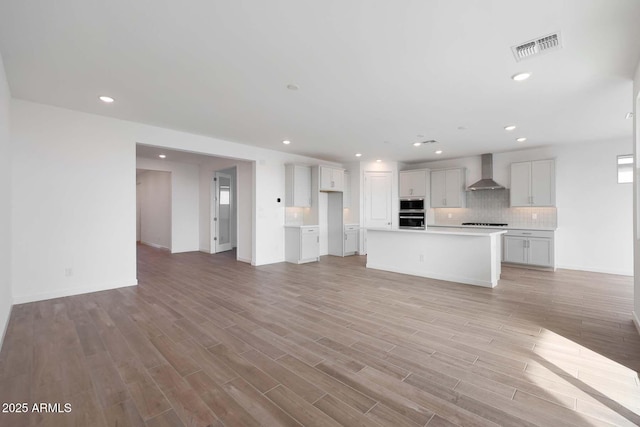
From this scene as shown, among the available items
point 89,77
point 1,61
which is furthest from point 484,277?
point 1,61

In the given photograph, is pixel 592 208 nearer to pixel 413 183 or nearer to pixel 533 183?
pixel 533 183

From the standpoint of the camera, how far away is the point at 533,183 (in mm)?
6480

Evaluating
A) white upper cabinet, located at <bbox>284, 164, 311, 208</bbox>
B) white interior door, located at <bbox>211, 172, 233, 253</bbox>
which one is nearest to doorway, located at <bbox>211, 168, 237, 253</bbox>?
white interior door, located at <bbox>211, 172, 233, 253</bbox>

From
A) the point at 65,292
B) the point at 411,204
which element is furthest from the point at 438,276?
the point at 65,292

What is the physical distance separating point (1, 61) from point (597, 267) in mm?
9985

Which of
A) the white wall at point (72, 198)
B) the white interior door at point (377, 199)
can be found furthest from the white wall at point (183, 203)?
the white interior door at point (377, 199)

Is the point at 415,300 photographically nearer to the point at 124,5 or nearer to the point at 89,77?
the point at 124,5

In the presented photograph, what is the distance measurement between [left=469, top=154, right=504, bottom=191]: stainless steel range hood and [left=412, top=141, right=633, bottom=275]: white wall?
0.85m

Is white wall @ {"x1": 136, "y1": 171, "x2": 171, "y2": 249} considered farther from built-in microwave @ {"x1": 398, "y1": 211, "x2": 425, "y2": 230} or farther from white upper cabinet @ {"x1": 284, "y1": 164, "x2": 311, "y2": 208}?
built-in microwave @ {"x1": 398, "y1": 211, "x2": 425, "y2": 230}

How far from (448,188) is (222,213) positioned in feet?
22.3

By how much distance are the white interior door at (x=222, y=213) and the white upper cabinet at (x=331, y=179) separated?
3.38 m

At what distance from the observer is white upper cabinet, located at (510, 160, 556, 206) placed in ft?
20.6

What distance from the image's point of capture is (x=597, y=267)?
5957 millimetres

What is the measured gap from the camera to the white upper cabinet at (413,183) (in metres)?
8.05
